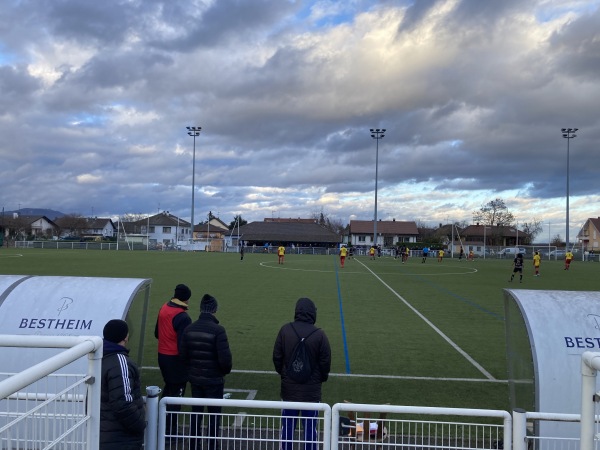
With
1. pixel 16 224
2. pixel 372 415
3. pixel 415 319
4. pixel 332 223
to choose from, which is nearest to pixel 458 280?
pixel 415 319

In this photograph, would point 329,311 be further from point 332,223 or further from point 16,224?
point 332,223

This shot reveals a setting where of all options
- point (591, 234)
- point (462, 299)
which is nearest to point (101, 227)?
point (591, 234)

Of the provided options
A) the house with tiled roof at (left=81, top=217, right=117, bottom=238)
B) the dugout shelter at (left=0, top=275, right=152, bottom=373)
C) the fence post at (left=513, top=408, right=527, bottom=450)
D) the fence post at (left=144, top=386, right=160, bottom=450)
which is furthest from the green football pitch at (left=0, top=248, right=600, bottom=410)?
the house with tiled roof at (left=81, top=217, right=117, bottom=238)

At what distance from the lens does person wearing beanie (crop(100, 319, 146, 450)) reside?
3910 millimetres

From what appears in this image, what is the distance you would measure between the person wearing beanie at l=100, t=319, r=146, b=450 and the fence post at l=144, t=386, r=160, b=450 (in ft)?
0.17

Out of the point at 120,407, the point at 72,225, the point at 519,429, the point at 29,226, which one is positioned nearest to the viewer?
the point at 519,429

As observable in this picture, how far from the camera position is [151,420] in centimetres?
412

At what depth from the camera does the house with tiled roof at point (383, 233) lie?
112 metres

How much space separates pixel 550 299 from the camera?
5703 millimetres

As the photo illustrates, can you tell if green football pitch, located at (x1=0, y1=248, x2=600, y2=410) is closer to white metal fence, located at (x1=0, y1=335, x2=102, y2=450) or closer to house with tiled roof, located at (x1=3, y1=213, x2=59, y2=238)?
white metal fence, located at (x1=0, y1=335, x2=102, y2=450)

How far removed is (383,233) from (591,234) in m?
42.6

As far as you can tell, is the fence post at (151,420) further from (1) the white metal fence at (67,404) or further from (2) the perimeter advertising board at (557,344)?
(2) the perimeter advertising board at (557,344)

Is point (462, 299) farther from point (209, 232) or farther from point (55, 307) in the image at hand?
point (209, 232)

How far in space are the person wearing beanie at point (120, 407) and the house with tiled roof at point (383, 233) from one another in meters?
108
